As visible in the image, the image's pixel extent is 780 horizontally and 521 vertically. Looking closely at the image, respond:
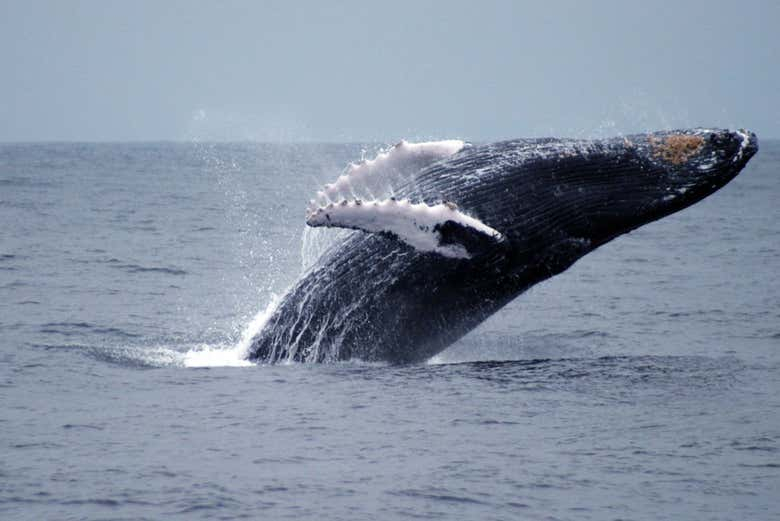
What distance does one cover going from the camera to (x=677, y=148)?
11.1 meters

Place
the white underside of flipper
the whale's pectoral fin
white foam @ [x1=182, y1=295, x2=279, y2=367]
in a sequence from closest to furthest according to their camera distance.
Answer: the whale's pectoral fin → the white underside of flipper → white foam @ [x1=182, y1=295, x2=279, y2=367]

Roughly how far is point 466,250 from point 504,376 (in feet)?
4.53

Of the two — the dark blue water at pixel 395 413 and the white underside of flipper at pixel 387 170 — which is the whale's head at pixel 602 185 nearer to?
the white underside of flipper at pixel 387 170

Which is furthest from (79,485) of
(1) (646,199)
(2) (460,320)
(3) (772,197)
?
(3) (772,197)

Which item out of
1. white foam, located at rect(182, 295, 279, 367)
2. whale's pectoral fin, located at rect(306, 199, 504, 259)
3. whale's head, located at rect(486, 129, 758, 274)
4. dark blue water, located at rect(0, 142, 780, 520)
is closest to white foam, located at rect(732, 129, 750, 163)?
Result: whale's head, located at rect(486, 129, 758, 274)

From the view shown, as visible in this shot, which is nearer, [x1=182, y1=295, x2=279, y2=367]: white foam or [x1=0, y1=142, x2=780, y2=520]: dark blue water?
[x1=0, y1=142, x2=780, y2=520]: dark blue water

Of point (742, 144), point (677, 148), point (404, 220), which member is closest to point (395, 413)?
point (404, 220)

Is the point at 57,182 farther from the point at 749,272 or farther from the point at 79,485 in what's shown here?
the point at 79,485

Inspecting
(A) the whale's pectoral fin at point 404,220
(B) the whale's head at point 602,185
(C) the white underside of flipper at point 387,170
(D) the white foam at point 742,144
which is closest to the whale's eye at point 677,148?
(B) the whale's head at point 602,185

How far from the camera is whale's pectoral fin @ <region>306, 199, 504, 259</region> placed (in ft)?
33.7

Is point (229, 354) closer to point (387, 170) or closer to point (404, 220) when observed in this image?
point (387, 170)

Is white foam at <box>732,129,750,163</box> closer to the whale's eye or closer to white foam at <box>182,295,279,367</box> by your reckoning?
the whale's eye

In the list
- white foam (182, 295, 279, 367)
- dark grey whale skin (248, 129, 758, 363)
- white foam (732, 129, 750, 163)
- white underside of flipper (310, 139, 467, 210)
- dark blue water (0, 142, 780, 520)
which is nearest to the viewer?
dark blue water (0, 142, 780, 520)

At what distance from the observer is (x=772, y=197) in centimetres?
5025
